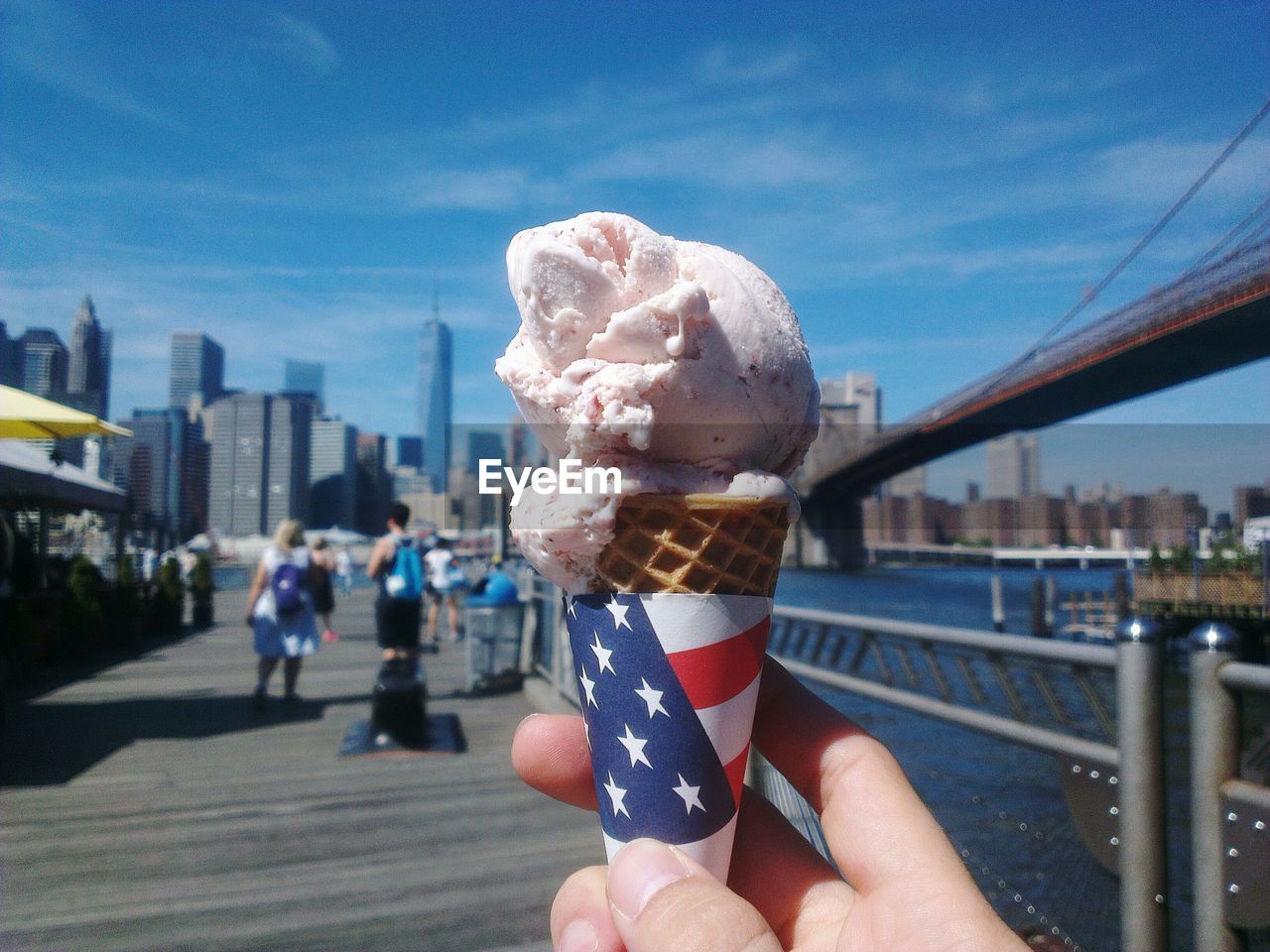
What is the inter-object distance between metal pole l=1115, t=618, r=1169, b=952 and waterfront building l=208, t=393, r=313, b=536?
50785 mm

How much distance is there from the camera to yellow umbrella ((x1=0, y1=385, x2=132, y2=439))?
5.84 m

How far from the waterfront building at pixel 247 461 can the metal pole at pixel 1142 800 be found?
5078 cm

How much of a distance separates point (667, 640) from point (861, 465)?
14609 millimetres

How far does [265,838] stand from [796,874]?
3.75m

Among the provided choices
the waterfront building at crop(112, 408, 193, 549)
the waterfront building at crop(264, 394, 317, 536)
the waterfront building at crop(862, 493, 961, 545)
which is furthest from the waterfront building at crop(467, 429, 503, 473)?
the waterfront building at crop(264, 394, 317, 536)

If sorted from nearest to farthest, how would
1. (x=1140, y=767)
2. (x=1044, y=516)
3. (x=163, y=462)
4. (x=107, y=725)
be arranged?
(x=1140, y=767) → (x=107, y=725) → (x=1044, y=516) → (x=163, y=462)

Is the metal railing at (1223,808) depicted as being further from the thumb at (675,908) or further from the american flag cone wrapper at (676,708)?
the thumb at (675,908)

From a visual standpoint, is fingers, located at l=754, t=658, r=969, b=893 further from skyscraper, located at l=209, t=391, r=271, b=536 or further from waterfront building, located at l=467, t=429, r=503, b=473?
skyscraper, located at l=209, t=391, r=271, b=536

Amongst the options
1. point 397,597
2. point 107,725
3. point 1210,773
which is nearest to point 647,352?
point 1210,773

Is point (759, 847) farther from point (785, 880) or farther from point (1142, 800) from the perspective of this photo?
point (1142, 800)

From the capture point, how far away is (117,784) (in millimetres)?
4914

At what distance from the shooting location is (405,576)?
6.03 meters

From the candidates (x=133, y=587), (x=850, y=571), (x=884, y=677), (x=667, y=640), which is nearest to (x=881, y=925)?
(x=667, y=640)

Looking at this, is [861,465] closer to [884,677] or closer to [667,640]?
[884,677]
